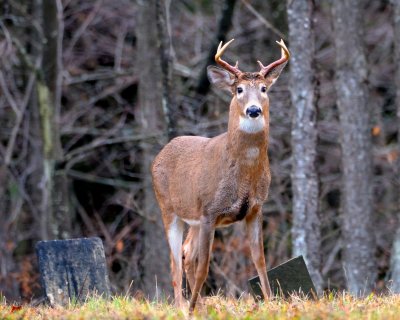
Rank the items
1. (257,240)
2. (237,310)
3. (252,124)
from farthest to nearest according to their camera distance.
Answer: (257,240)
(252,124)
(237,310)

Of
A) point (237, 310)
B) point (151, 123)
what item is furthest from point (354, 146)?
point (237, 310)

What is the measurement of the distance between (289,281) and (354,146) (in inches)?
212

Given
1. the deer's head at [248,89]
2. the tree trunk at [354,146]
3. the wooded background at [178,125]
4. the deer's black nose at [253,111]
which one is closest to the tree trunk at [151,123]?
the wooded background at [178,125]

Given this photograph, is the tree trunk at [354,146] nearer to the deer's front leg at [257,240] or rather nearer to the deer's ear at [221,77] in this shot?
the deer's ear at [221,77]

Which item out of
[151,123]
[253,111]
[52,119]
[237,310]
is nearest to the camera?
[237,310]

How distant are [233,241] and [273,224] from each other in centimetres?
181

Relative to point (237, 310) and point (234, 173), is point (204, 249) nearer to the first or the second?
point (234, 173)

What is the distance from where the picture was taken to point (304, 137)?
12.5 meters

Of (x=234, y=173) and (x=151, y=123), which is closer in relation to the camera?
(x=234, y=173)

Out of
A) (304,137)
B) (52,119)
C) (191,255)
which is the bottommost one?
(191,255)

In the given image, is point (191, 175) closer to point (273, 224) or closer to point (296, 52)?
point (296, 52)

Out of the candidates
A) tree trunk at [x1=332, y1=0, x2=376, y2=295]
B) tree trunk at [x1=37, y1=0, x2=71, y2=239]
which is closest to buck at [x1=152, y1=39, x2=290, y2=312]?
tree trunk at [x1=332, y1=0, x2=376, y2=295]

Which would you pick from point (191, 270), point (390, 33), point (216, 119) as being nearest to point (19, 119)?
point (216, 119)

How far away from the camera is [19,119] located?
59.0 ft
